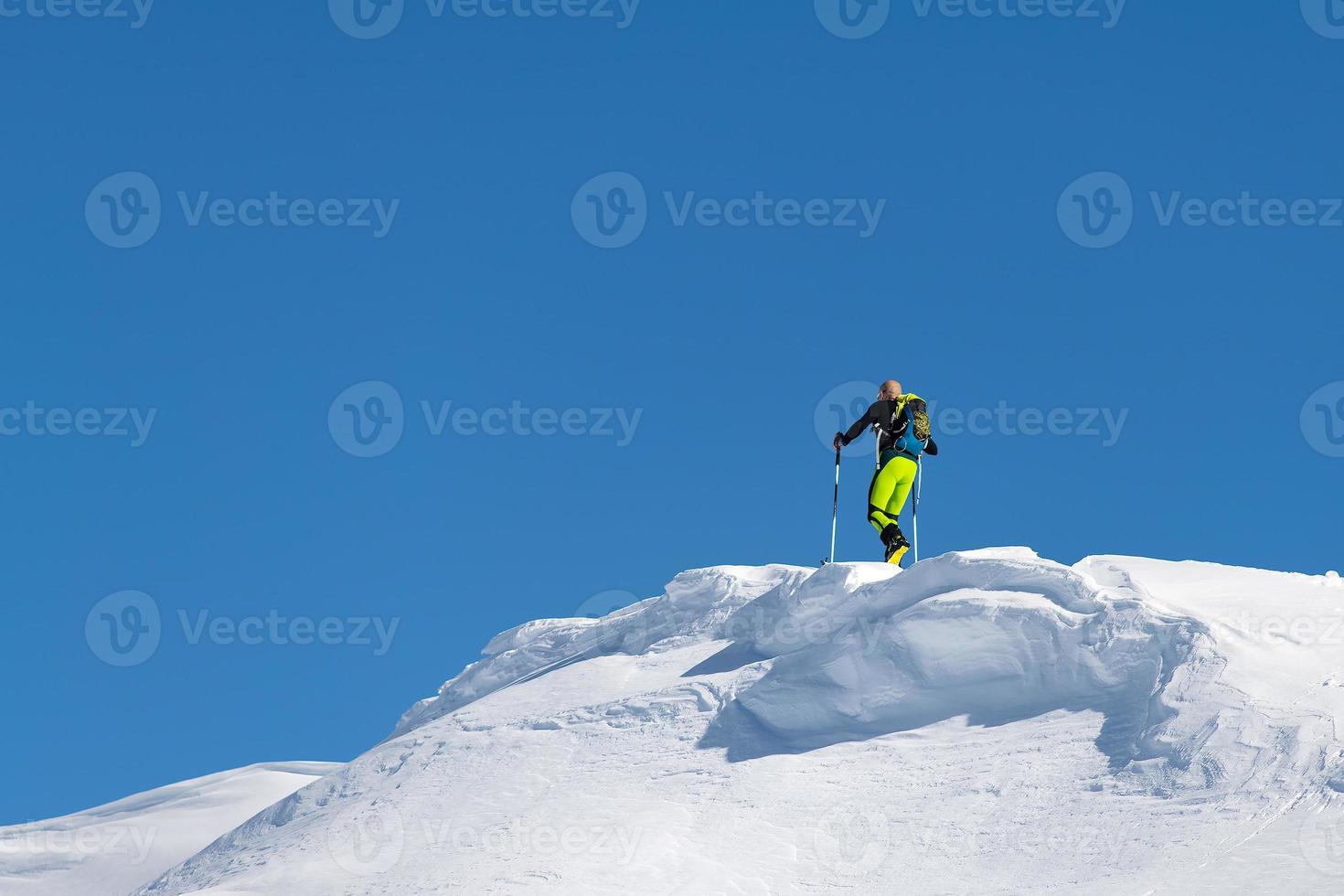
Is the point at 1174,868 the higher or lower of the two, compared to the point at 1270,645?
lower

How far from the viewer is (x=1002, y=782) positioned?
55.9 feet

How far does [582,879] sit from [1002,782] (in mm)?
4425

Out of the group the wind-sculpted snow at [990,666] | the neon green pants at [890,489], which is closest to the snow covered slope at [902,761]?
the wind-sculpted snow at [990,666]

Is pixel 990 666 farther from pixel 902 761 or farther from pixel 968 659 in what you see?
pixel 902 761

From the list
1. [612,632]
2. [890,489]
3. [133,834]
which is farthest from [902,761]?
[133,834]

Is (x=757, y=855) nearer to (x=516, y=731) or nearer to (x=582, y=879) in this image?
(x=582, y=879)

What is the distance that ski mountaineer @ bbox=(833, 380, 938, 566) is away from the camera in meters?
22.3

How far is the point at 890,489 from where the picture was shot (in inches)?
889

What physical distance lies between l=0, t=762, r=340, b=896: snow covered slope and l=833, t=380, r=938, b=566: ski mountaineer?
11133 millimetres

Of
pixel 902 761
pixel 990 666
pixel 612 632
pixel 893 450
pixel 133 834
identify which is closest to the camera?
pixel 902 761

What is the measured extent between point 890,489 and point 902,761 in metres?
5.32

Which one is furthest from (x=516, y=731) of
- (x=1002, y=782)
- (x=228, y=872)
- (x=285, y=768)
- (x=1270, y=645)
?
(x=285, y=768)

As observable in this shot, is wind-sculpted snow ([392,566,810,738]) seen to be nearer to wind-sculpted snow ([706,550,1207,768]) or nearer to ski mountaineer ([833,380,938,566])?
ski mountaineer ([833,380,938,566])

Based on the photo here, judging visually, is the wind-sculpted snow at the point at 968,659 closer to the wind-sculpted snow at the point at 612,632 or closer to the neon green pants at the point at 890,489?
the neon green pants at the point at 890,489
